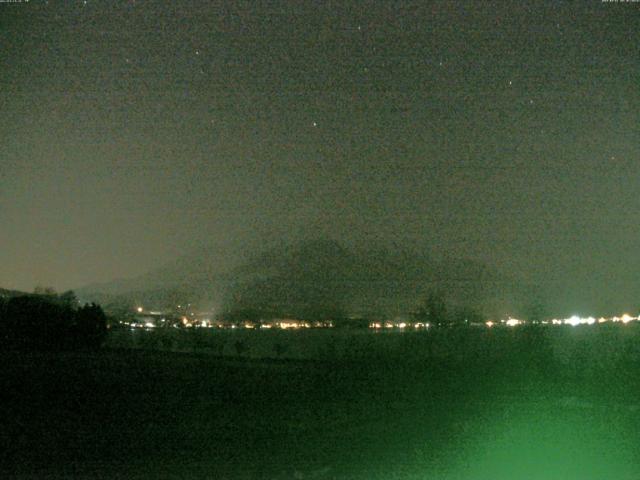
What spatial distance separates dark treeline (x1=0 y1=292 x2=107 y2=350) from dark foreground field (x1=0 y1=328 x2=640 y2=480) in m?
10.5

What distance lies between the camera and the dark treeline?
36750 millimetres

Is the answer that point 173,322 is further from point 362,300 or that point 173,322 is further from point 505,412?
point 505,412

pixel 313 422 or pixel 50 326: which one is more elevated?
pixel 50 326

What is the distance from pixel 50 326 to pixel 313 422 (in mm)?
24579

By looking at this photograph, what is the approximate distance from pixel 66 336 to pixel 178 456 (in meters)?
26.9

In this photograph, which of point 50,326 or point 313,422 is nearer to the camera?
point 313,422

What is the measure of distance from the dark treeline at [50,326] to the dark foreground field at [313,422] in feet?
34.4

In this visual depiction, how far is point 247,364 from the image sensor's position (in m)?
30.1

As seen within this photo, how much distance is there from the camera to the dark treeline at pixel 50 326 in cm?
3675

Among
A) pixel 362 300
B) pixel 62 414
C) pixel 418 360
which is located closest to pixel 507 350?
pixel 418 360

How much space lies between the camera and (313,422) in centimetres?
1606

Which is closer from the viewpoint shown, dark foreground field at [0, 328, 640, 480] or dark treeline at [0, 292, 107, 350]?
dark foreground field at [0, 328, 640, 480]

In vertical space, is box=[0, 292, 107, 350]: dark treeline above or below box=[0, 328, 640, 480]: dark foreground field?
above

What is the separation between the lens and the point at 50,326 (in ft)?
124
